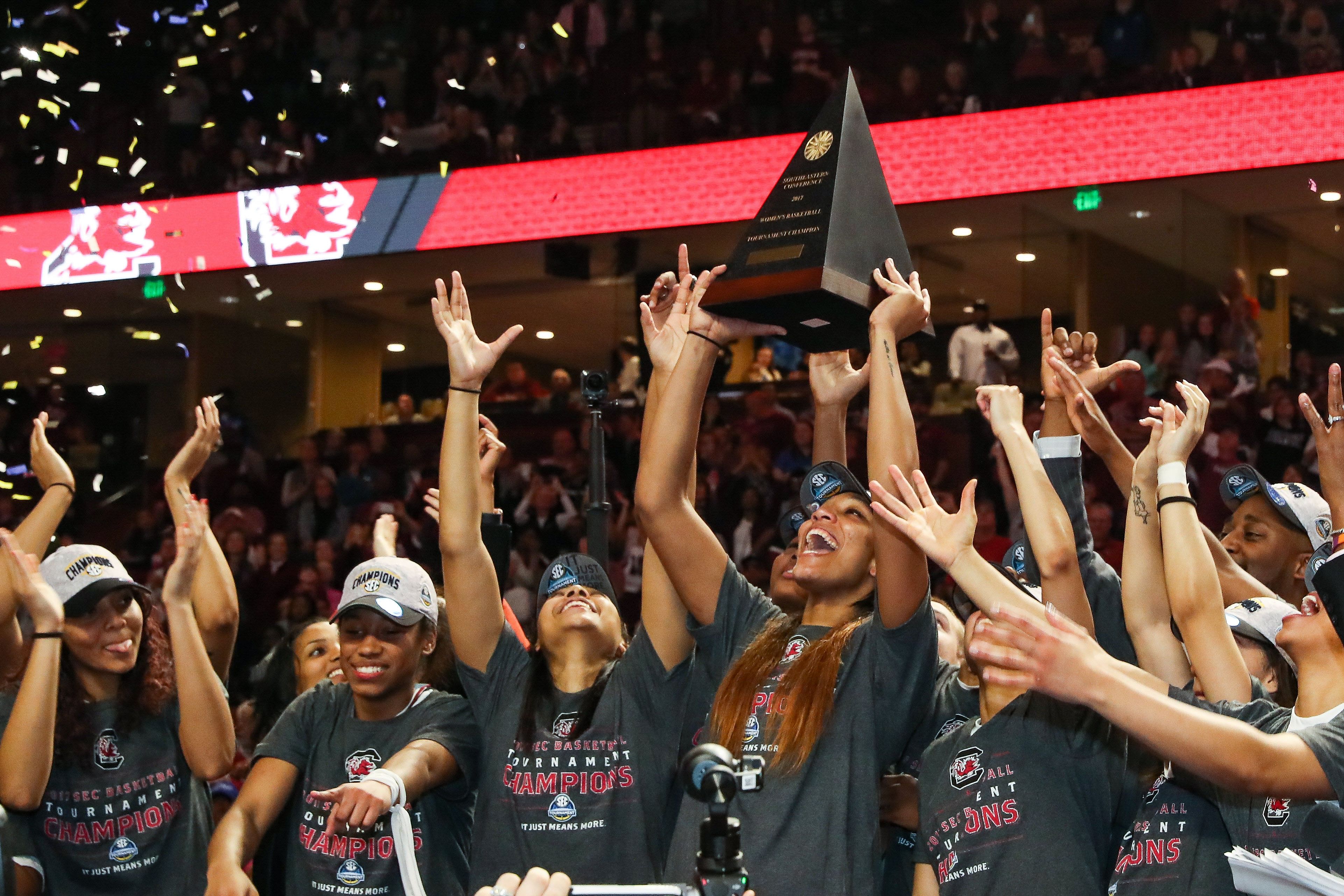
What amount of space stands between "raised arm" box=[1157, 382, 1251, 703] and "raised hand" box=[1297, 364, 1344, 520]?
65cm

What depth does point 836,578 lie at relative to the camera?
3242 mm

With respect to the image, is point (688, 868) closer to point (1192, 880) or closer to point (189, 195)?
point (1192, 880)

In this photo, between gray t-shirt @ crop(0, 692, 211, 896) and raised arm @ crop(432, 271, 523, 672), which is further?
gray t-shirt @ crop(0, 692, 211, 896)

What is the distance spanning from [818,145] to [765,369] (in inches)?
335

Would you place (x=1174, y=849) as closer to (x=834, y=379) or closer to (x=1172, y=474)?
(x=1172, y=474)

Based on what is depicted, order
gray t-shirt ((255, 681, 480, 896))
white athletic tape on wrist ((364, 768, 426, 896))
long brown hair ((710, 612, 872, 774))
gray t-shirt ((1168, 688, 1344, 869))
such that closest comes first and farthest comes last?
white athletic tape on wrist ((364, 768, 426, 896)) → gray t-shirt ((1168, 688, 1344, 869)) → long brown hair ((710, 612, 872, 774)) → gray t-shirt ((255, 681, 480, 896))

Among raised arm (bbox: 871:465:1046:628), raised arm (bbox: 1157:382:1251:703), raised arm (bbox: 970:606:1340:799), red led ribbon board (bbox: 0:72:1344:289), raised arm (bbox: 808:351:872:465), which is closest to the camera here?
raised arm (bbox: 970:606:1340:799)

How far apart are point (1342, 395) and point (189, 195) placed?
10497 millimetres

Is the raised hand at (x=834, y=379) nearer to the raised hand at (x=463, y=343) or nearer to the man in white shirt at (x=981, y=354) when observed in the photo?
the raised hand at (x=463, y=343)

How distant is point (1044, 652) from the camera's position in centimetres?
224

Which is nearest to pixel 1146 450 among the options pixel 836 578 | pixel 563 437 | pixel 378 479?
pixel 836 578

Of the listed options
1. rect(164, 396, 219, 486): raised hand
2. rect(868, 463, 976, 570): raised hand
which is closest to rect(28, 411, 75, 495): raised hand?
rect(164, 396, 219, 486): raised hand

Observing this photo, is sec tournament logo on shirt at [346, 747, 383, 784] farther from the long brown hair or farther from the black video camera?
the black video camera

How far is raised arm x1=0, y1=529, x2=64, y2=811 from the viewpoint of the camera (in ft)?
12.0
